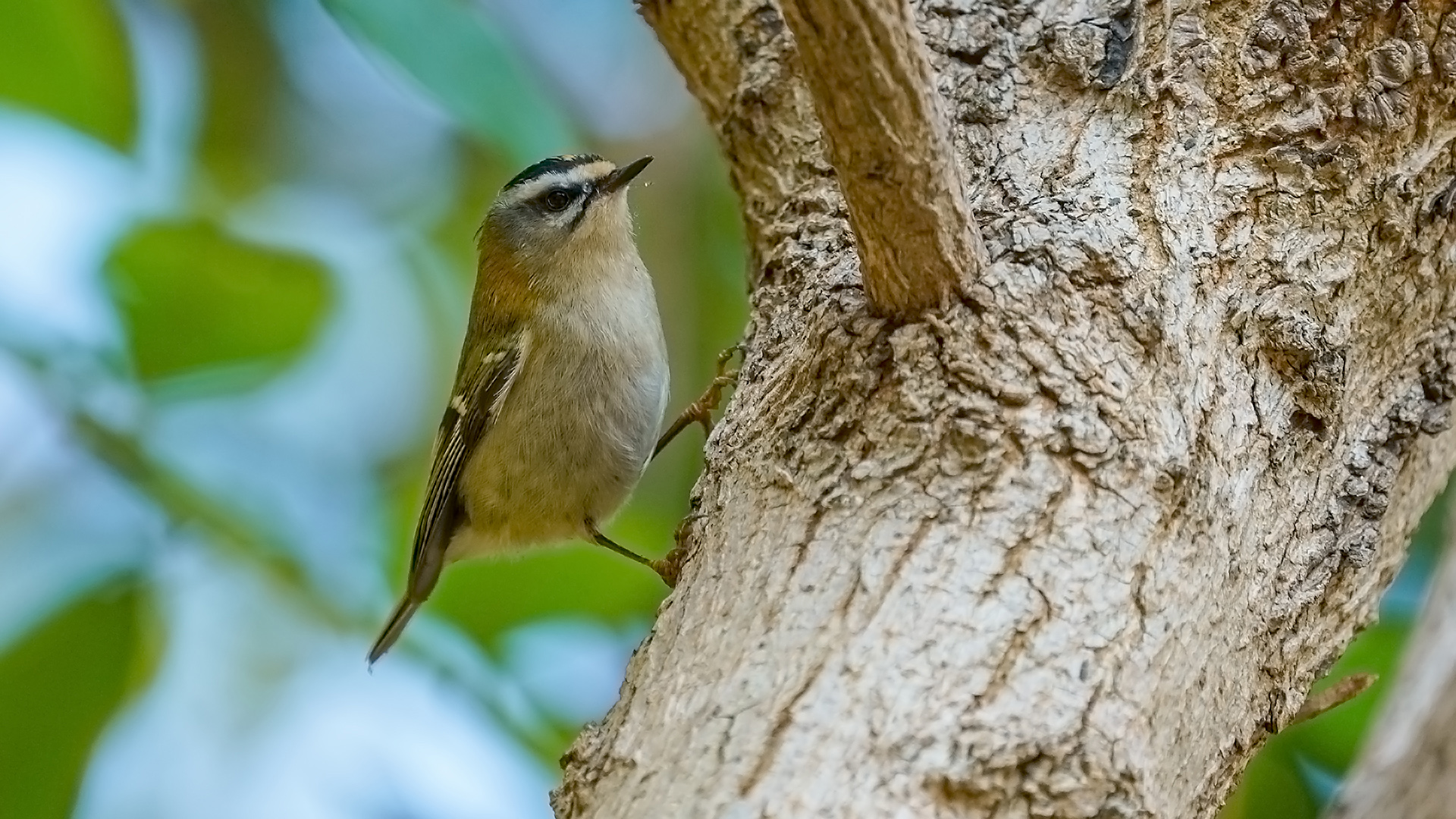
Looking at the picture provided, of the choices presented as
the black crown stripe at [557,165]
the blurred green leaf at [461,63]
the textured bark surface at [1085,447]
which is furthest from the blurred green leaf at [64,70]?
the textured bark surface at [1085,447]

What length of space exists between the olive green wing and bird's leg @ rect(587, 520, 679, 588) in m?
0.36

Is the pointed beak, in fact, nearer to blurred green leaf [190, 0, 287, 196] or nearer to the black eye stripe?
the black eye stripe

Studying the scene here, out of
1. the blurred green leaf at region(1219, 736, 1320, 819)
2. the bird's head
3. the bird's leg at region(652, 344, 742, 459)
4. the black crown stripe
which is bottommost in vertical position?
the blurred green leaf at region(1219, 736, 1320, 819)

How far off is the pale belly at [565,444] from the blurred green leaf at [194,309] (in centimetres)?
52

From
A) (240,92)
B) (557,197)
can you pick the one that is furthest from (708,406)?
(240,92)

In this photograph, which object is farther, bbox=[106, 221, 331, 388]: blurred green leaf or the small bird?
the small bird

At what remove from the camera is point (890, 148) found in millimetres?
1532

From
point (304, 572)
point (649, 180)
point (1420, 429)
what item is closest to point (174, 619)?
point (304, 572)

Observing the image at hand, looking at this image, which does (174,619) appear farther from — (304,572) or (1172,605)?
(1172,605)

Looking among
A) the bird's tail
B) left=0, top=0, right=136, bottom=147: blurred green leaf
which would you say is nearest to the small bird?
the bird's tail

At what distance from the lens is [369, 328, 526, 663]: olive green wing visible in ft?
10.4

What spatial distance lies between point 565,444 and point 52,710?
114cm

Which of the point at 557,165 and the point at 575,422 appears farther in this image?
the point at 557,165

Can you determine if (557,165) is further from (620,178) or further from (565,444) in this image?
(565,444)
